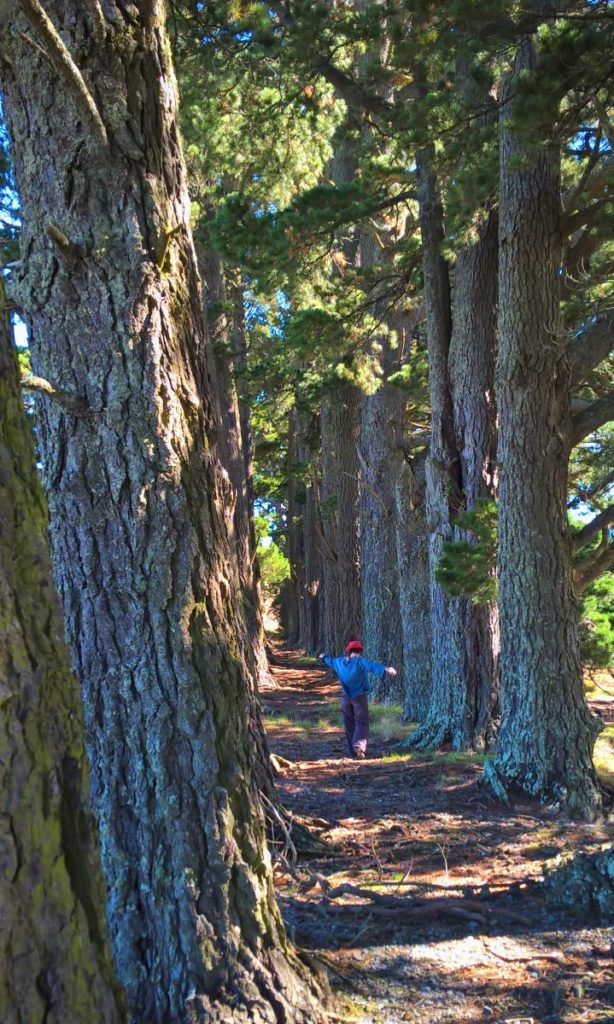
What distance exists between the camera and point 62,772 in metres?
2.27

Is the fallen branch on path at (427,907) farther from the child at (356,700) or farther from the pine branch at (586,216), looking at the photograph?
the pine branch at (586,216)

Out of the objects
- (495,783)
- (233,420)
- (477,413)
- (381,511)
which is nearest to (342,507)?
(381,511)

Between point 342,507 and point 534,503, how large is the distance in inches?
462

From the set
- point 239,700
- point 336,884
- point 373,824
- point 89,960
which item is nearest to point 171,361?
point 239,700

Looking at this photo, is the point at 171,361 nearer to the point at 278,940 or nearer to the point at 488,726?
the point at 278,940

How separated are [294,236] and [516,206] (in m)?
2.88

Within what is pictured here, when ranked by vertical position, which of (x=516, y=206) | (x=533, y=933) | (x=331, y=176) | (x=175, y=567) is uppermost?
(x=331, y=176)

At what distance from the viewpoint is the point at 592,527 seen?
832 cm

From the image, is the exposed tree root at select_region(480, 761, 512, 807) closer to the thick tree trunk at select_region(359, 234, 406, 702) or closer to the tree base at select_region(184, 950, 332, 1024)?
the tree base at select_region(184, 950, 332, 1024)

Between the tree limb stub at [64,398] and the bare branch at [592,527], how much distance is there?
576 cm

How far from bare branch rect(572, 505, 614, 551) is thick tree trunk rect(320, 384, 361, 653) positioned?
1002 cm

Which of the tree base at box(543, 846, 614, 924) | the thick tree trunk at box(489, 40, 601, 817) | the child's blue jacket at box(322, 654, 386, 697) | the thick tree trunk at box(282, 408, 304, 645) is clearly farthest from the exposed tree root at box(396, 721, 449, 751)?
the thick tree trunk at box(282, 408, 304, 645)

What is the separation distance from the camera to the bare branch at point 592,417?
8.19m

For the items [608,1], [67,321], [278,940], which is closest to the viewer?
[278,940]
